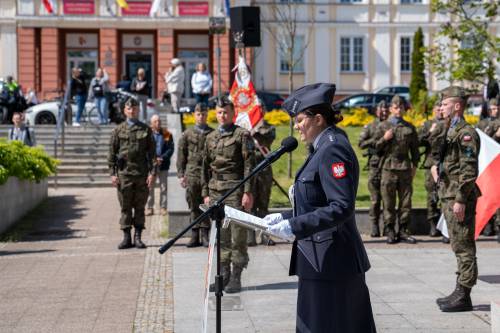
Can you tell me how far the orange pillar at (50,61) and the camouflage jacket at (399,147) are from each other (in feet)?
113

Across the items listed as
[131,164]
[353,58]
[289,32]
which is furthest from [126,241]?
[353,58]

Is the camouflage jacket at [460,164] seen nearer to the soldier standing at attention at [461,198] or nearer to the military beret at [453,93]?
the soldier standing at attention at [461,198]

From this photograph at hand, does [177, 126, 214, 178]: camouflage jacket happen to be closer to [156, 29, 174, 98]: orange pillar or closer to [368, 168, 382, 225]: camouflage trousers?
[368, 168, 382, 225]: camouflage trousers

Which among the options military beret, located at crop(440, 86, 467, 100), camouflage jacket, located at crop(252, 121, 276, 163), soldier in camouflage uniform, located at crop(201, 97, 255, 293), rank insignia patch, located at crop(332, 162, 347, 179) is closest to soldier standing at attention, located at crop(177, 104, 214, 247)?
camouflage jacket, located at crop(252, 121, 276, 163)

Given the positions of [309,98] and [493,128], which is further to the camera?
[493,128]

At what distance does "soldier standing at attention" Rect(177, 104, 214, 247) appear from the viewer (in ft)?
44.0

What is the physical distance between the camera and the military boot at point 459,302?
884 centimetres

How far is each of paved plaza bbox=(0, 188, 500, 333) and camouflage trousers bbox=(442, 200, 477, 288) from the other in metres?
0.35

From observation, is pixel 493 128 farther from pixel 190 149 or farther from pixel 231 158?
pixel 231 158

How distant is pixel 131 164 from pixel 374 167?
3.72 m

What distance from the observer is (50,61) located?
46.8 metres

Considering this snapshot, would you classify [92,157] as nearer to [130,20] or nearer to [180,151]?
[180,151]

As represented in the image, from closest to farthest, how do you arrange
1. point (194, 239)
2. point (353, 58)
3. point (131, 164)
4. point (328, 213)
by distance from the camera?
point (328, 213) < point (131, 164) < point (194, 239) < point (353, 58)

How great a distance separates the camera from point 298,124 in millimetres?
5410
